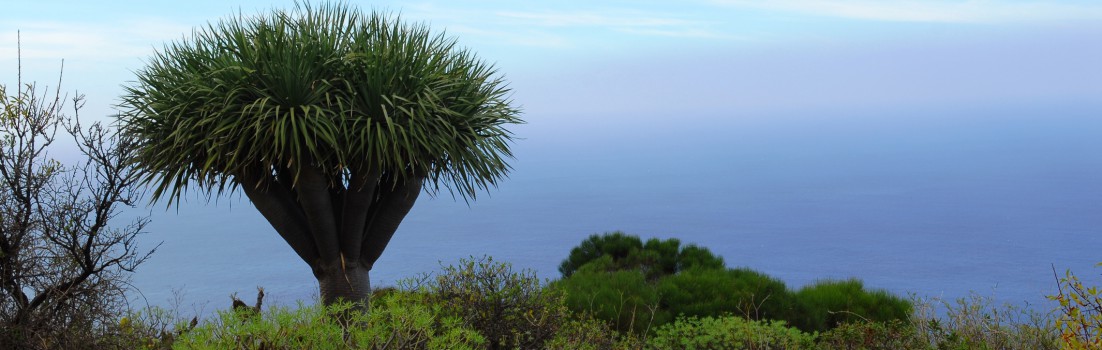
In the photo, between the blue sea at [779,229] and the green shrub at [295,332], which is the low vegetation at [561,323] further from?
the blue sea at [779,229]

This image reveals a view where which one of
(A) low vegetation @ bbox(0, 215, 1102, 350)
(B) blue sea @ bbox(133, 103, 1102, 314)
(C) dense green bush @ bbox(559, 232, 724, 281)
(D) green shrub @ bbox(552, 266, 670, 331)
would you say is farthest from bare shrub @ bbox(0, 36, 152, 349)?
(B) blue sea @ bbox(133, 103, 1102, 314)

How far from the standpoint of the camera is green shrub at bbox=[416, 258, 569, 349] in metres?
7.98

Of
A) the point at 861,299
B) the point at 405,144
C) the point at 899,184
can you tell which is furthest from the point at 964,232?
the point at 405,144

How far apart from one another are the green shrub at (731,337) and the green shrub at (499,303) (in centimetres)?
151

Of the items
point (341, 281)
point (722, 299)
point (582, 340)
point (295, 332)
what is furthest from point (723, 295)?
point (295, 332)

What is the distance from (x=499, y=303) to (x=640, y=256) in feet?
31.5

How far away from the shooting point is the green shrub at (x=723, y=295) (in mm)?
13219

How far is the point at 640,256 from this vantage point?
17391 millimetres

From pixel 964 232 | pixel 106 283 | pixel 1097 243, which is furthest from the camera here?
pixel 964 232

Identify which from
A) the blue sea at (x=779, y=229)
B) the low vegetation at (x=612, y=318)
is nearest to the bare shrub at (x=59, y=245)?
the low vegetation at (x=612, y=318)

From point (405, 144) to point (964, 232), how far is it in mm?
105009

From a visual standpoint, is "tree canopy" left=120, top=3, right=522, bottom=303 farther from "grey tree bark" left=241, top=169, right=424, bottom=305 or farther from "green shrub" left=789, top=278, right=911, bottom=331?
"green shrub" left=789, top=278, right=911, bottom=331

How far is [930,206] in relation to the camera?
131 m

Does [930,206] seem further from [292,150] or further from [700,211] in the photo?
[292,150]
